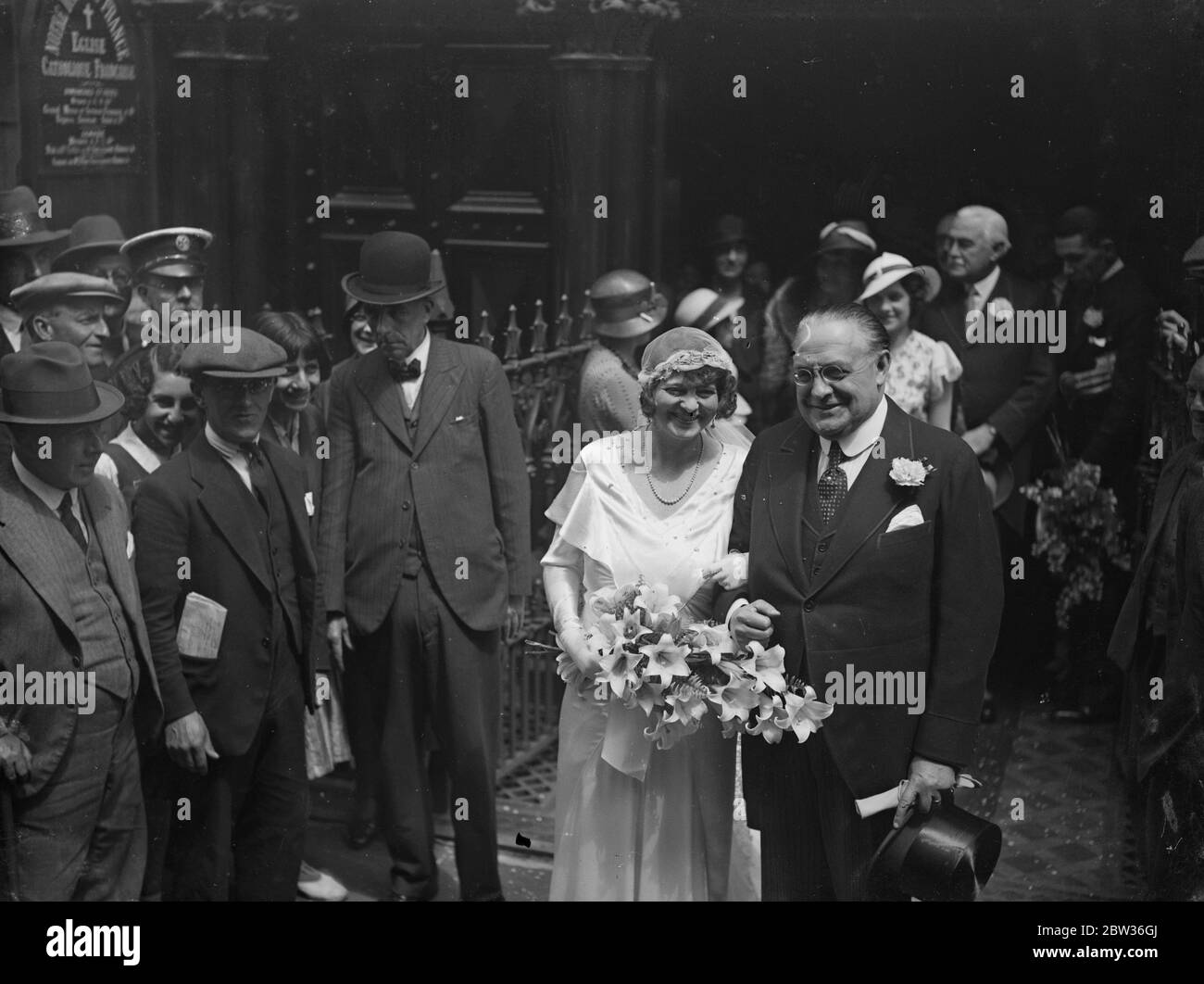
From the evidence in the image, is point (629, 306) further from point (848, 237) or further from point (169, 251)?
point (169, 251)

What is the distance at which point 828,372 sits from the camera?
15.6 ft

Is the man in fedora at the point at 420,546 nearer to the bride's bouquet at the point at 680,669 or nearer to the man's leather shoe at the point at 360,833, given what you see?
the man's leather shoe at the point at 360,833

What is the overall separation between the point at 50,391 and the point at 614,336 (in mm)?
1925

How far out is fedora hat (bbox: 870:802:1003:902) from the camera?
461 centimetres

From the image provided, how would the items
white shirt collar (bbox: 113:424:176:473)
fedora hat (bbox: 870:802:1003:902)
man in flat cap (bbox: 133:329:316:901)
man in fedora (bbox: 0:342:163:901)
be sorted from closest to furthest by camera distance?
fedora hat (bbox: 870:802:1003:902)
man in fedora (bbox: 0:342:163:901)
man in flat cap (bbox: 133:329:316:901)
white shirt collar (bbox: 113:424:176:473)

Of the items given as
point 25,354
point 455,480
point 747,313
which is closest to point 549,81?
point 747,313

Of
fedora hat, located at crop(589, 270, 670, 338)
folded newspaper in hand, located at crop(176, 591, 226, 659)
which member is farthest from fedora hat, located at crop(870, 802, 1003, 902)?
folded newspaper in hand, located at crop(176, 591, 226, 659)


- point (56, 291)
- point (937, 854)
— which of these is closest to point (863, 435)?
point (937, 854)

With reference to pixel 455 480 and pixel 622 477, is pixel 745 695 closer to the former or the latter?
pixel 622 477

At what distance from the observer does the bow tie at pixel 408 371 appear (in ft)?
17.5

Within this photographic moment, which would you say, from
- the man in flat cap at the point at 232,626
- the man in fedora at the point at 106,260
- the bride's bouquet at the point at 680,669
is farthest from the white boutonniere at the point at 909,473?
the man in fedora at the point at 106,260

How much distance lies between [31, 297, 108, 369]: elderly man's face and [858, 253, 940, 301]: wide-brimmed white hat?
8.80 feet

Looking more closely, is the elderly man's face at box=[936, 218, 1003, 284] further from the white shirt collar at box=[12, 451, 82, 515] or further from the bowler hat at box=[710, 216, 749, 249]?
the white shirt collar at box=[12, 451, 82, 515]

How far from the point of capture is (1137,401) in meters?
5.38
